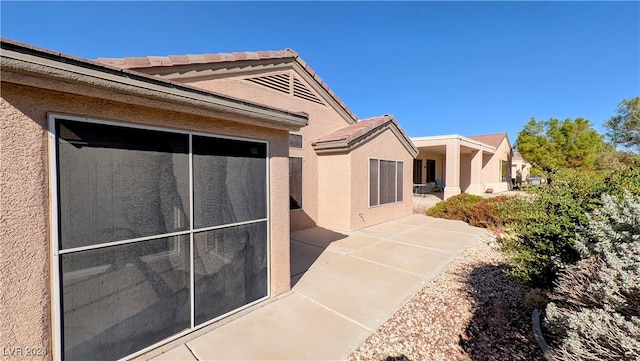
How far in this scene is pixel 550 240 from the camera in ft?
11.5

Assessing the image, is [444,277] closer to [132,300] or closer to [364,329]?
[364,329]

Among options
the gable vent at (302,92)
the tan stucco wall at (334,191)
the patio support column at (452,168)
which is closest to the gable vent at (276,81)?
the gable vent at (302,92)

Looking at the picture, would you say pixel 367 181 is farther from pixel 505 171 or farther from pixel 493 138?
pixel 505 171

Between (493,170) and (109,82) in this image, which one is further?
(493,170)

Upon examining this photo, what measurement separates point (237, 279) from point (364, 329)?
2.03 metres

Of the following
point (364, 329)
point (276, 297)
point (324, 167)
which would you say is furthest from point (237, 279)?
point (324, 167)

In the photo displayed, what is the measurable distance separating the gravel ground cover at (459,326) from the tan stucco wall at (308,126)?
560 centimetres

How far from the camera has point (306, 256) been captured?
6680 mm

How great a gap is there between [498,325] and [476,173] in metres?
22.2

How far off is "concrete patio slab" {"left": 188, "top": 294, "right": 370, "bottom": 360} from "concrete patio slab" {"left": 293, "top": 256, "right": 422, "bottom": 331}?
30 centimetres

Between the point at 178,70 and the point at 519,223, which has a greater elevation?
the point at 178,70

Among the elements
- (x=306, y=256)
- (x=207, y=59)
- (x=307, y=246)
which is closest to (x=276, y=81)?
(x=207, y=59)

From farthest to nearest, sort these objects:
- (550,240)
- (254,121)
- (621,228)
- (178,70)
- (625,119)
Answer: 1. (625,119)
2. (178,70)
3. (254,121)
4. (550,240)
5. (621,228)

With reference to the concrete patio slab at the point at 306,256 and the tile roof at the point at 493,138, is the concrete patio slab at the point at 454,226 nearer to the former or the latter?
the concrete patio slab at the point at 306,256
